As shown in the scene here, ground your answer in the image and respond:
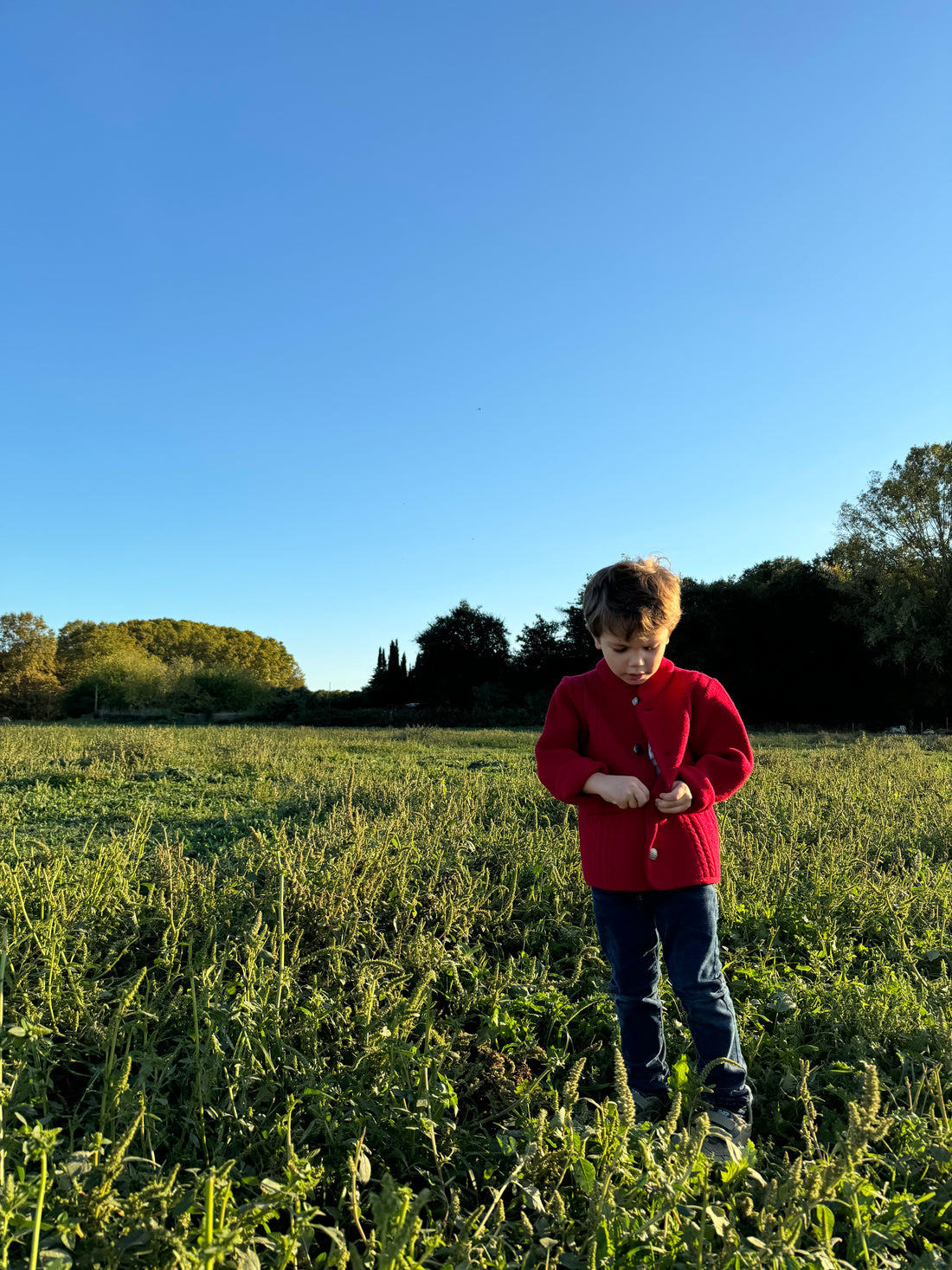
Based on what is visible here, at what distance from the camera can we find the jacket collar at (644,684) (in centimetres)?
252

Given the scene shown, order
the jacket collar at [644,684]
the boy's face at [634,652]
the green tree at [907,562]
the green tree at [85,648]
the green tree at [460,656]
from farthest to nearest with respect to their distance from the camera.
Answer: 1. the green tree at [85,648]
2. the green tree at [460,656]
3. the green tree at [907,562]
4. the jacket collar at [644,684]
5. the boy's face at [634,652]

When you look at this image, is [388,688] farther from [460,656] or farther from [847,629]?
[847,629]

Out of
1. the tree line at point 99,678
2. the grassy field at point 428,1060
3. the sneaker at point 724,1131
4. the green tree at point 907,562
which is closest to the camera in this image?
the grassy field at point 428,1060

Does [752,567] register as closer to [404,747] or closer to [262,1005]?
[404,747]

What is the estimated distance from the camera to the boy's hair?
2.32 meters

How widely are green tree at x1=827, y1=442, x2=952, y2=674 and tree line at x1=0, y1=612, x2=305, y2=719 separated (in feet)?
87.0

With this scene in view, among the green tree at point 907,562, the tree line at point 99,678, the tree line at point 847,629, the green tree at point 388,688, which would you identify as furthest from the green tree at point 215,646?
the green tree at point 907,562

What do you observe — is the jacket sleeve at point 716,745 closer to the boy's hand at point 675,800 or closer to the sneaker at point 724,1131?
the boy's hand at point 675,800

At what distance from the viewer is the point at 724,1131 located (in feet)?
6.97

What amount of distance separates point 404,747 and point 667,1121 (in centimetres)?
1201

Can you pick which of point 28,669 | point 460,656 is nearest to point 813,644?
point 460,656

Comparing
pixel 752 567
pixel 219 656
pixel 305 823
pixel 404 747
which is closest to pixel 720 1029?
pixel 305 823

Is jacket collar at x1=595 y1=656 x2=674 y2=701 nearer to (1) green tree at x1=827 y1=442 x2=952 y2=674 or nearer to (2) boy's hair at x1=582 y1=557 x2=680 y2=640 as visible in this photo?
(2) boy's hair at x1=582 y1=557 x2=680 y2=640

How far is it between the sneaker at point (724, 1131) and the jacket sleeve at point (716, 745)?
0.92 metres
